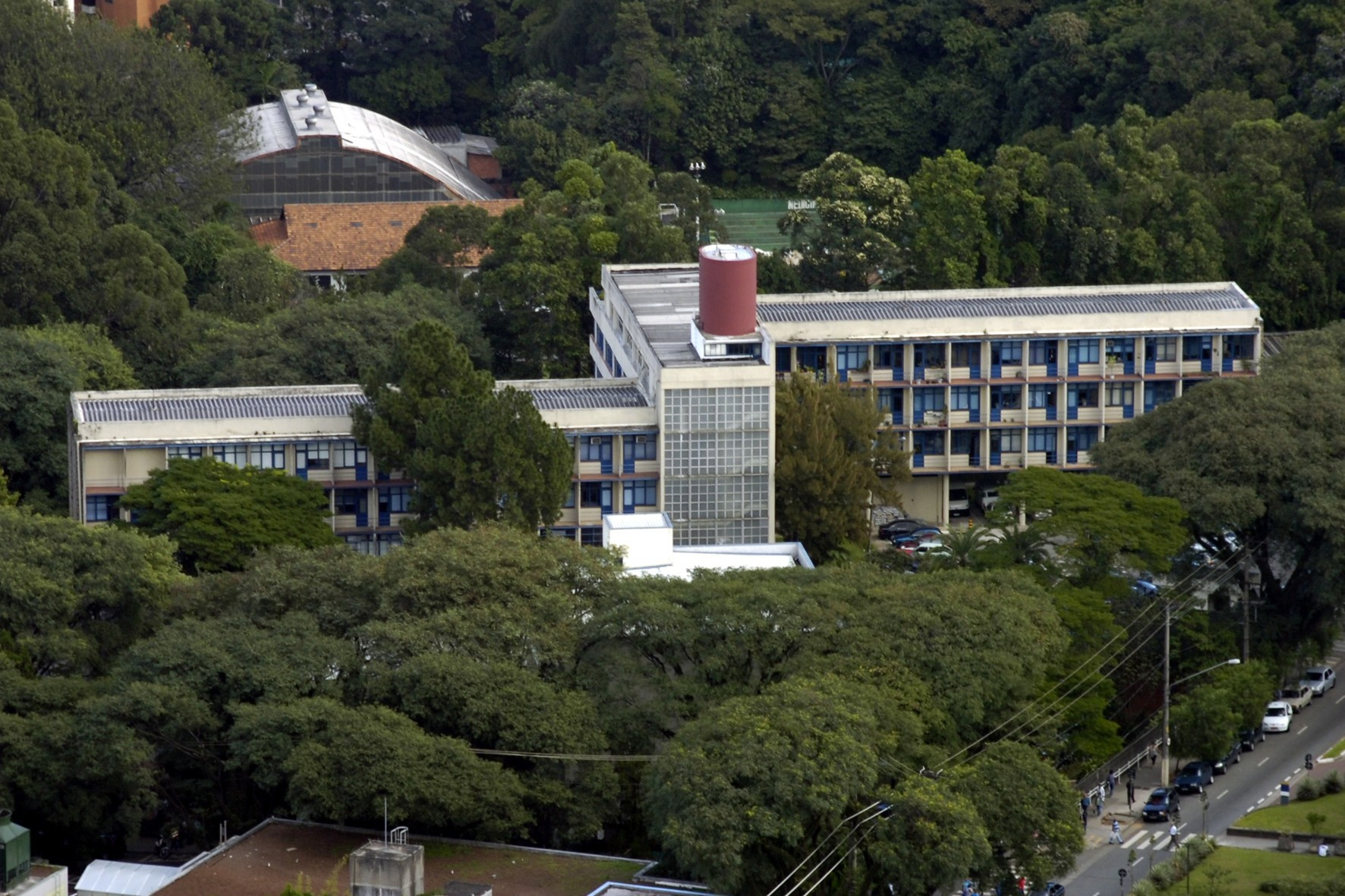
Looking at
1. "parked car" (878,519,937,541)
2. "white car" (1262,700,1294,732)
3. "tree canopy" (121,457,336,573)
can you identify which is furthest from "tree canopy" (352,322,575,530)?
"white car" (1262,700,1294,732)

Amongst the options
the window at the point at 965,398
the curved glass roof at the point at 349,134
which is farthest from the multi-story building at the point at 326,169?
the window at the point at 965,398

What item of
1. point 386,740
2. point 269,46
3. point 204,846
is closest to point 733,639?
point 386,740

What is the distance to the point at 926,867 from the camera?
68.1 metres

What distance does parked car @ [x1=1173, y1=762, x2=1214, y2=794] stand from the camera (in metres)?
82.1

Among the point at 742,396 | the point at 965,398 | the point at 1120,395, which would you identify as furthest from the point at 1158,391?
the point at 742,396

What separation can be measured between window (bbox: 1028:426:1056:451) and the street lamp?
1855cm

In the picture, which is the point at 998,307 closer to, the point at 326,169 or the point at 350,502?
the point at 350,502

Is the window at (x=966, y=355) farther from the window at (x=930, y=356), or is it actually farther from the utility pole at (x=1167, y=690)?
the utility pole at (x=1167, y=690)

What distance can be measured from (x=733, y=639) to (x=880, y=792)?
25.2 feet

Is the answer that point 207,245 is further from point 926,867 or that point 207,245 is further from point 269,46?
point 926,867

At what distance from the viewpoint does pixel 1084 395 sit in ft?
339

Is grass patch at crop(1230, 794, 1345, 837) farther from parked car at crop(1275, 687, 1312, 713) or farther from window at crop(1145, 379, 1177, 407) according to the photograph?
window at crop(1145, 379, 1177, 407)

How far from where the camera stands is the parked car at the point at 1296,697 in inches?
3452

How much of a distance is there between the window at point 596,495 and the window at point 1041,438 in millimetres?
17496
